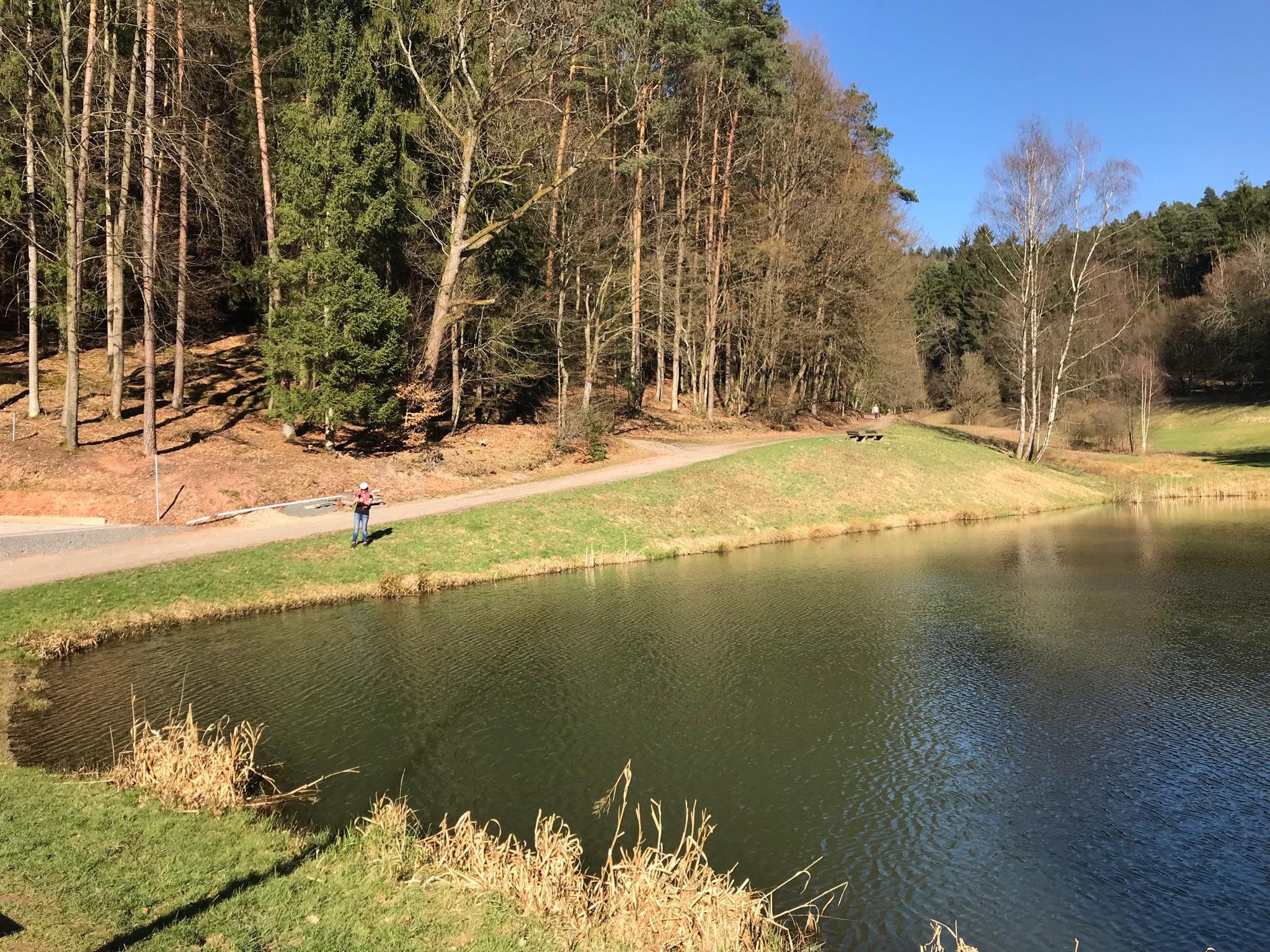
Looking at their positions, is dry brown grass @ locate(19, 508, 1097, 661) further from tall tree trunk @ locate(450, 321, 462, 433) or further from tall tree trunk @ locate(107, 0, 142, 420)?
tall tree trunk @ locate(107, 0, 142, 420)

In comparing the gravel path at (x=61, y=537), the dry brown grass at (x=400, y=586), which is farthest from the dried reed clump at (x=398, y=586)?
the gravel path at (x=61, y=537)

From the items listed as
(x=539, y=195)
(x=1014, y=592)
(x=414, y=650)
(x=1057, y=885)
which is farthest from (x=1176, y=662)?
(x=539, y=195)

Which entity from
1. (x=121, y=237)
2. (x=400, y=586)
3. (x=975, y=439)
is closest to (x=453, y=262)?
(x=121, y=237)

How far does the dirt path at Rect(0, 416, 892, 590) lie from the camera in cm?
1717

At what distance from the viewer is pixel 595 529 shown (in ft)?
81.3

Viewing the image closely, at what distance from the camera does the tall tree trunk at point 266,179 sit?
86.1ft

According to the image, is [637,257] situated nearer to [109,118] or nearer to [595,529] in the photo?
[595,529]

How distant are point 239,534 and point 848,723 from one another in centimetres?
1626

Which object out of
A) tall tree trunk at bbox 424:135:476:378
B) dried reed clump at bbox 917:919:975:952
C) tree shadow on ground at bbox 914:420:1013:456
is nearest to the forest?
tall tree trunk at bbox 424:135:476:378

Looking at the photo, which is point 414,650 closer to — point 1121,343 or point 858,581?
point 858,581

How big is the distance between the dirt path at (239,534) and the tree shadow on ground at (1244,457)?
33.0 metres

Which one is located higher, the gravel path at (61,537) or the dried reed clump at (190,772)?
the gravel path at (61,537)

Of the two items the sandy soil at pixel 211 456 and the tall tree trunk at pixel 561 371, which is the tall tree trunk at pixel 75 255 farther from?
the tall tree trunk at pixel 561 371

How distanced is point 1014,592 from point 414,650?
46.9ft
